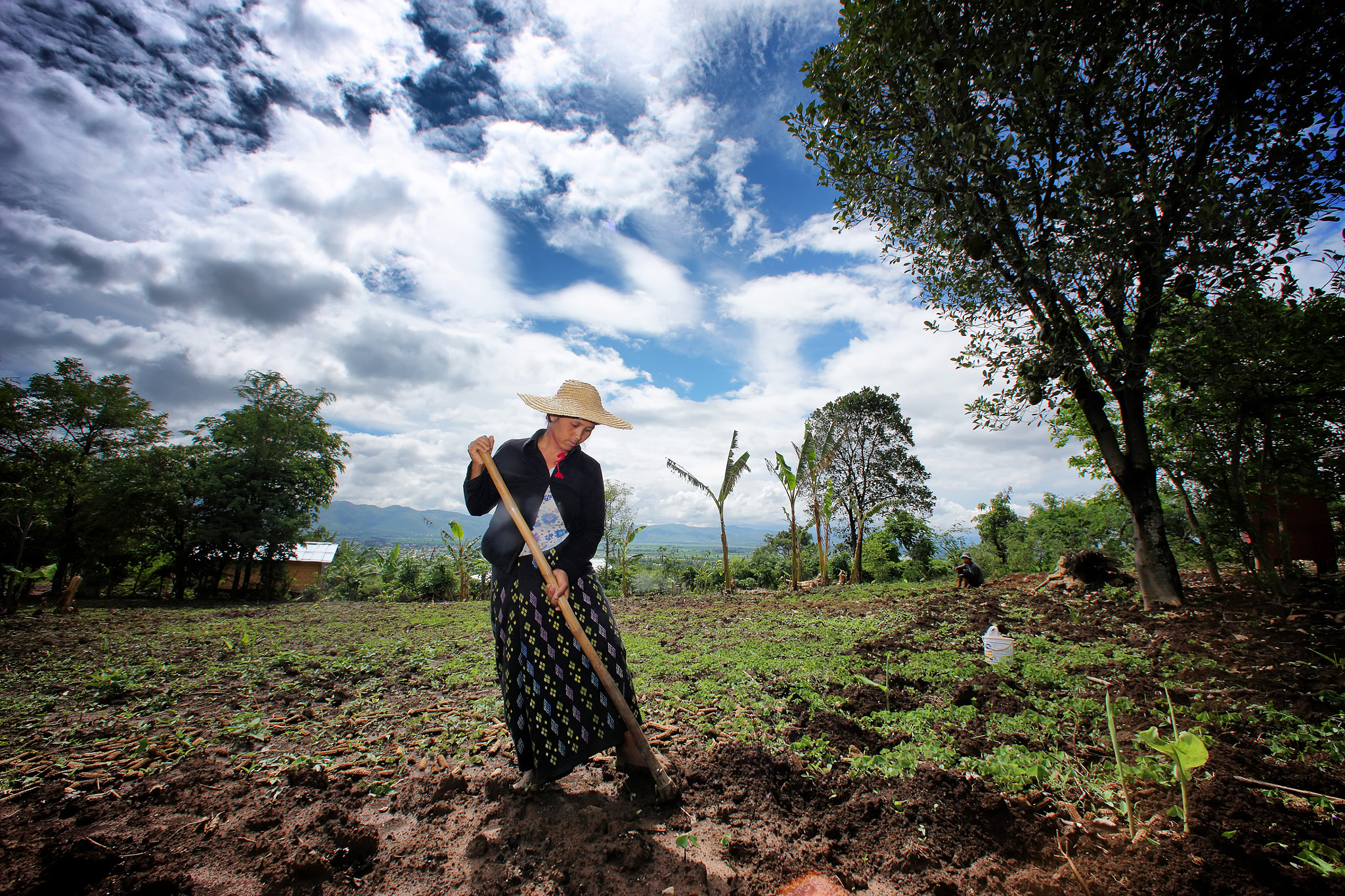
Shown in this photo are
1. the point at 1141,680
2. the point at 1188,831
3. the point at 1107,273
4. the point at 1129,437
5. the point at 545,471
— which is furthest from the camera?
the point at 1129,437

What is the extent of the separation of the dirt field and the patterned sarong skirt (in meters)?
0.29

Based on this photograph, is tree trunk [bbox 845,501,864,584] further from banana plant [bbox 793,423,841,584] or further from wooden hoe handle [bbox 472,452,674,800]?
wooden hoe handle [bbox 472,452,674,800]

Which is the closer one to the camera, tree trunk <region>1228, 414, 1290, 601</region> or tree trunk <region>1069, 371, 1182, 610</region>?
tree trunk <region>1228, 414, 1290, 601</region>

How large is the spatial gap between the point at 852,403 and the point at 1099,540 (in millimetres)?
10143

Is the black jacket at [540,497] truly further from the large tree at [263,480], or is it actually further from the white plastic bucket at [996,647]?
the large tree at [263,480]

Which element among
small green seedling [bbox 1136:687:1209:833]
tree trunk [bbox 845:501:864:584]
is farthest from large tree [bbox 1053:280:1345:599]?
tree trunk [bbox 845:501:864:584]

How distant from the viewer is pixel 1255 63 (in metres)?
5.54

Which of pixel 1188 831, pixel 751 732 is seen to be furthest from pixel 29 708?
pixel 1188 831

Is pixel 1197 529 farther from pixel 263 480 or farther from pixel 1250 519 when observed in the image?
pixel 263 480

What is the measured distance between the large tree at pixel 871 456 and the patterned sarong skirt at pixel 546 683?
20.6m

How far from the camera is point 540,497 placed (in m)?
3.13

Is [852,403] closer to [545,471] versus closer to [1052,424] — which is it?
[1052,424]

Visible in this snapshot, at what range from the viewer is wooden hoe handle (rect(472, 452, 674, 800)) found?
2.79 m

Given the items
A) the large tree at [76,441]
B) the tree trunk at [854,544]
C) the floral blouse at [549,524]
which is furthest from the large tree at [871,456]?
the large tree at [76,441]
